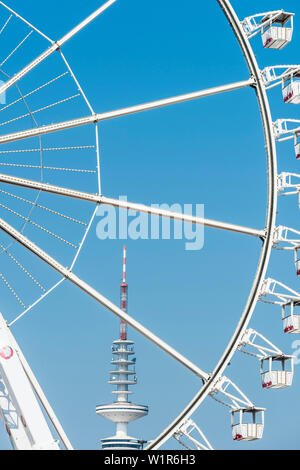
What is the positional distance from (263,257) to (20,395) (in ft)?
32.1

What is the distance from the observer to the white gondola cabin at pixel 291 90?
3881 centimetres

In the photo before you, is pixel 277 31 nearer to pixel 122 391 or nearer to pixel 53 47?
pixel 53 47

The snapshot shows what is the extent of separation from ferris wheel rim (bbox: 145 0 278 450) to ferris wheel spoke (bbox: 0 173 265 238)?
80cm

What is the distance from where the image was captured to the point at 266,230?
3669 cm

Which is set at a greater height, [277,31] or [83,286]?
[277,31]

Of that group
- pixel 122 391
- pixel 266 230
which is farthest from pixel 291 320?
pixel 122 391

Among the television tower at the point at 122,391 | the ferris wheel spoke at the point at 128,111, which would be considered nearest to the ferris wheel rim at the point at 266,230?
the ferris wheel spoke at the point at 128,111

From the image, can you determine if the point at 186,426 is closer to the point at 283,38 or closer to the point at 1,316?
the point at 1,316

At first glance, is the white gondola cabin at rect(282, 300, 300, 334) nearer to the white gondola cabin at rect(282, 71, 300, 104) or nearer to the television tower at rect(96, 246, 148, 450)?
the white gondola cabin at rect(282, 71, 300, 104)

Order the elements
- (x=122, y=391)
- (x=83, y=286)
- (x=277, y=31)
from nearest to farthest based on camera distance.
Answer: (x=83, y=286), (x=277, y=31), (x=122, y=391)

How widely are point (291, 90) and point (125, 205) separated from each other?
778cm

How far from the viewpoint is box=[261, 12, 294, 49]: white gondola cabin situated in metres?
39.4

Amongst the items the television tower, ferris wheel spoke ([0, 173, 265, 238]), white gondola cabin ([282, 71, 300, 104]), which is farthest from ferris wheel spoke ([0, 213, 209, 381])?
the television tower

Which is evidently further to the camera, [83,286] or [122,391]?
[122,391]
